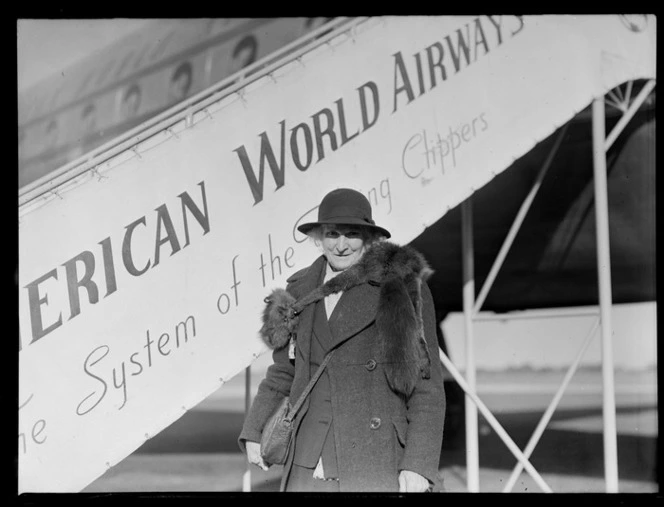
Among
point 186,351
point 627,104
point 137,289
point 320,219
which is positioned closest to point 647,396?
point 627,104

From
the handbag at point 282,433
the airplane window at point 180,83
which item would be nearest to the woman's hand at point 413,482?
the handbag at point 282,433

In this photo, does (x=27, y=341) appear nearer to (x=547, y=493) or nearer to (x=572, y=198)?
(x=547, y=493)

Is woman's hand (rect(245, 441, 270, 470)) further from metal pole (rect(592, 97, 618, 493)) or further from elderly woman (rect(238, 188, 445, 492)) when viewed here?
metal pole (rect(592, 97, 618, 493))

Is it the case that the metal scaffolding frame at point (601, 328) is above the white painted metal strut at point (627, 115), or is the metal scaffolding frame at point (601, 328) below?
below

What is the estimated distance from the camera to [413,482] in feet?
12.5

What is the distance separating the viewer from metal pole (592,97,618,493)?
4.83 metres

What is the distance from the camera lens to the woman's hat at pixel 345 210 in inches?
161

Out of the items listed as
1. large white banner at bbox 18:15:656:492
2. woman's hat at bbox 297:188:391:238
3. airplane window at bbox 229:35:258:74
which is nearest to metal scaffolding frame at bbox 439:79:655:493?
large white banner at bbox 18:15:656:492

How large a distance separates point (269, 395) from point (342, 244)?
767 millimetres

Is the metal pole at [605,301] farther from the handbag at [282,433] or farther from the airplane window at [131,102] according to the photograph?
the airplane window at [131,102]

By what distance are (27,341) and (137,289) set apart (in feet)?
1.98

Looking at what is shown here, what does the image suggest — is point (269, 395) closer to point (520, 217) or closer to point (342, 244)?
point (342, 244)

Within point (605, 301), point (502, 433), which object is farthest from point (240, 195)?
point (605, 301)

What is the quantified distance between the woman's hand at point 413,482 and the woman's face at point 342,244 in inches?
37.9
